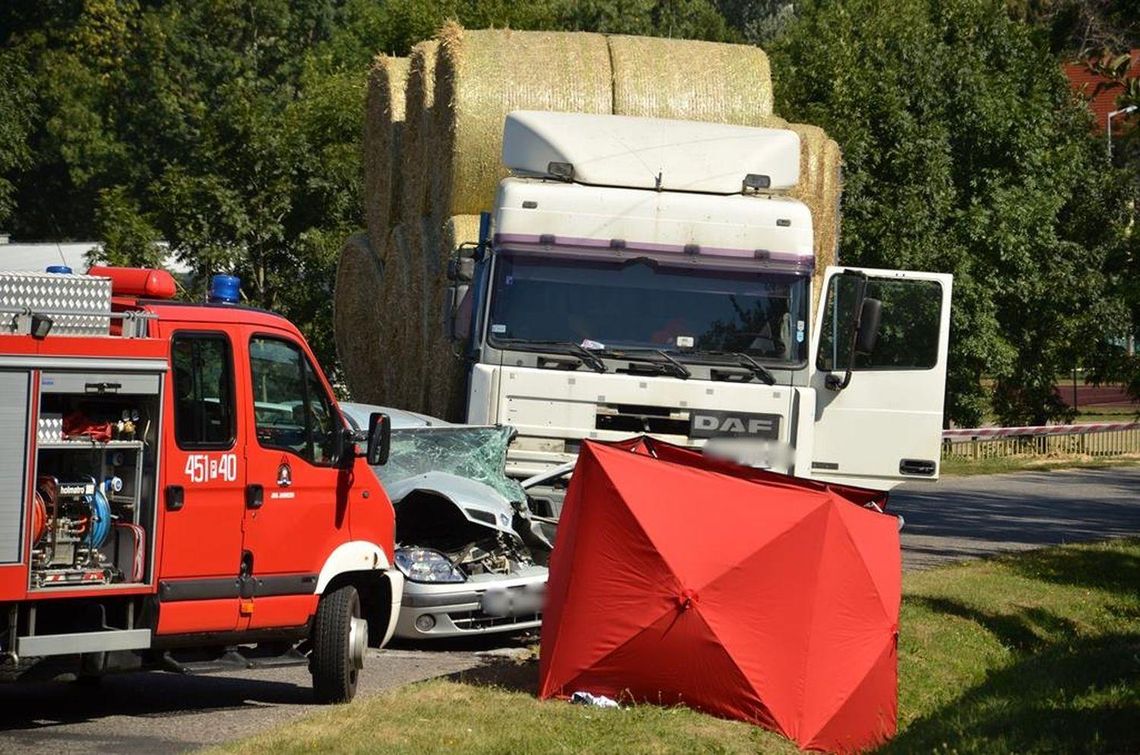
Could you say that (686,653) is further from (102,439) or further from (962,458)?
(962,458)

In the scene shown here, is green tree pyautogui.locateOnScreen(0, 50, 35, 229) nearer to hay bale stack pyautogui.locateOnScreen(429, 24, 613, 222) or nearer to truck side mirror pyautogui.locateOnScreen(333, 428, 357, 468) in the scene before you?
hay bale stack pyautogui.locateOnScreen(429, 24, 613, 222)

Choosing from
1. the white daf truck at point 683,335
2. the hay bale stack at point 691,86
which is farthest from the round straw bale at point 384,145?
the white daf truck at point 683,335

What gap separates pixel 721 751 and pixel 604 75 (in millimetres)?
9786

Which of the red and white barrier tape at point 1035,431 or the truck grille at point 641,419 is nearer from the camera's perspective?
the truck grille at point 641,419

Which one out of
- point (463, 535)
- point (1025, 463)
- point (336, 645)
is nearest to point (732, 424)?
point (463, 535)

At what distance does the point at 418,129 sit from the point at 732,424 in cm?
654

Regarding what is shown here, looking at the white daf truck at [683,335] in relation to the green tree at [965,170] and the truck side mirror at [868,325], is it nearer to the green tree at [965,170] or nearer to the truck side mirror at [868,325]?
the truck side mirror at [868,325]

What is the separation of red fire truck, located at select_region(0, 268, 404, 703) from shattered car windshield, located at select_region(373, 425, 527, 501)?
2992 mm

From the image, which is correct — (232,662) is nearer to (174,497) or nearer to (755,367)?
(174,497)

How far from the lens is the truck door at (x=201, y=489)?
916 cm

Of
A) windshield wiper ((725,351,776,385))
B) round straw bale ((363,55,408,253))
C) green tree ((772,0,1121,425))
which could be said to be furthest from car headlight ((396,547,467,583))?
green tree ((772,0,1121,425))

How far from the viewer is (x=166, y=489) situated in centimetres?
912

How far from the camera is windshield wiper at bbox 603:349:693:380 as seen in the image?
13547mm

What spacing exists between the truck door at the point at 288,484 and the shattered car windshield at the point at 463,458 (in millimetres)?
3018
